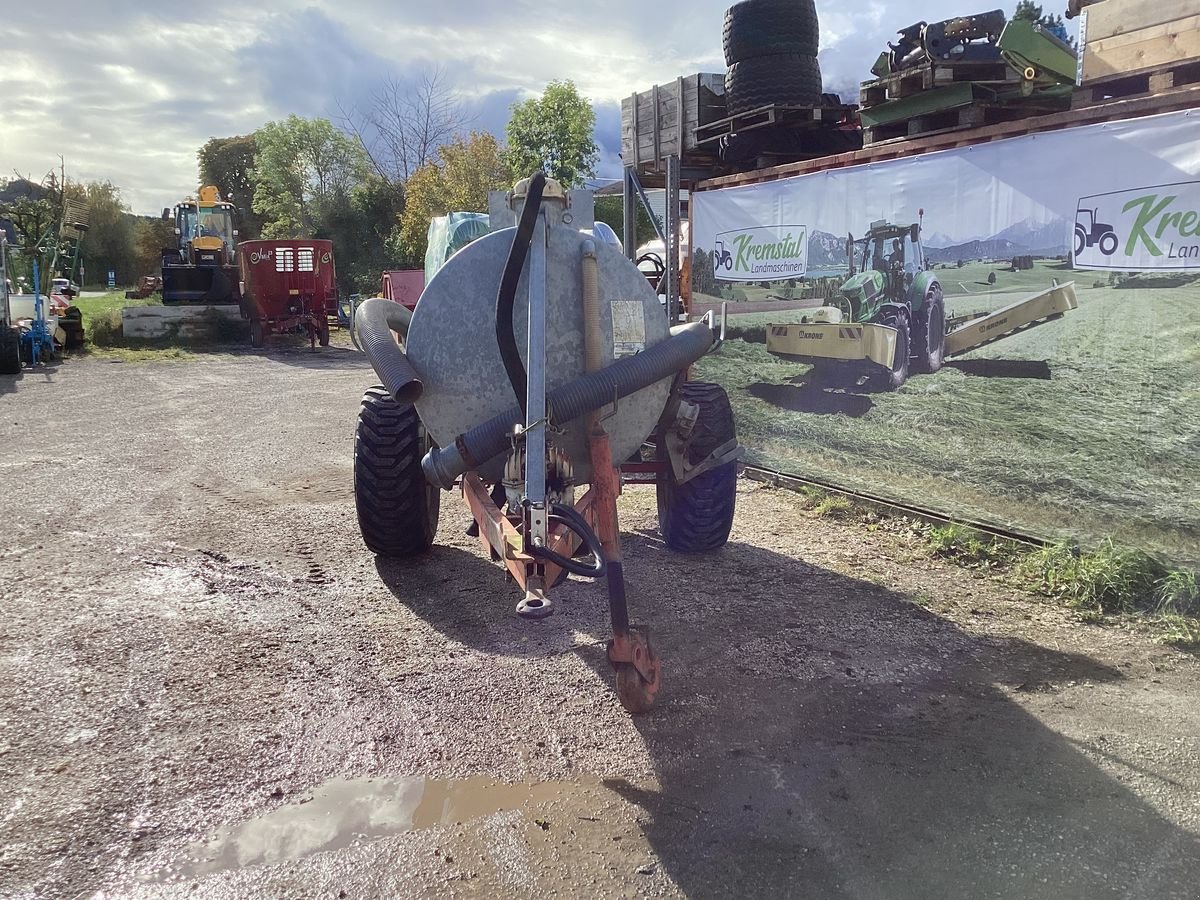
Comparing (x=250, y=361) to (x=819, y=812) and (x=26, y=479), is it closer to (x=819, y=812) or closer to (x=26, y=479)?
(x=26, y=479)

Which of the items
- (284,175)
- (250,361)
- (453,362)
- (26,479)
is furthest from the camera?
(284,175)

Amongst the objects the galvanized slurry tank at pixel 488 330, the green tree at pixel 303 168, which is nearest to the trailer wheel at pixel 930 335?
the galvanized slurry tank at pixel 488 330

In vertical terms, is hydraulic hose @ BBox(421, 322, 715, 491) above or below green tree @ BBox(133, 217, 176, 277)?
below

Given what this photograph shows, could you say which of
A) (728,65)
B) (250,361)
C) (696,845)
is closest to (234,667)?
(696,845)

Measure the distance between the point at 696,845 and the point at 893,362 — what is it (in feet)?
14.4

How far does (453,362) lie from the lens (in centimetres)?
389

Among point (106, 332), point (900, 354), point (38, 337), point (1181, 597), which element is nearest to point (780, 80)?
point (900, 354)

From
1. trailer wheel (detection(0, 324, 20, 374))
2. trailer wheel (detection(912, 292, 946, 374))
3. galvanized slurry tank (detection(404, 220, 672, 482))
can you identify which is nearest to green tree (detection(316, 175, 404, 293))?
trailer wheel (detection(0, 324, 20, 374))

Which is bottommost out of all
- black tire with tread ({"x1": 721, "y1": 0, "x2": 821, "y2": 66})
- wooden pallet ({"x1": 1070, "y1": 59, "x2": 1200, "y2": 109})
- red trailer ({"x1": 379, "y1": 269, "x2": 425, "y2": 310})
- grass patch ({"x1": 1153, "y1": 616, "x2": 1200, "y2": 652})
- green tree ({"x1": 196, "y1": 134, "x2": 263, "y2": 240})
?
grass patch ({"x1": 1153, "y1": 616, "x2": 1200, "y2": 652})

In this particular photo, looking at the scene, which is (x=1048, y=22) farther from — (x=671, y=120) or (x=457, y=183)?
(x=457, y=183)

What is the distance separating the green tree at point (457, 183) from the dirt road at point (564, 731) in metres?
23.7

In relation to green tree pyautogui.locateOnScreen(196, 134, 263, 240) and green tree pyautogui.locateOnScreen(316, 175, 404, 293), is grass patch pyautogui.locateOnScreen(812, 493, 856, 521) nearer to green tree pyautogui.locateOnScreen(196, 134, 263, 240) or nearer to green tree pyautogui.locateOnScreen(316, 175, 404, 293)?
green tree pyautogui.locateOnScreen(316, 175, 404, 293)

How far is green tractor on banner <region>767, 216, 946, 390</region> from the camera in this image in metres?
6.11

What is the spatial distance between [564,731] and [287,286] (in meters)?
18.4
